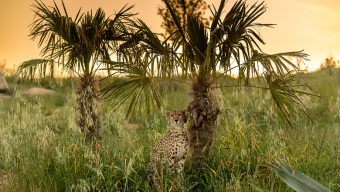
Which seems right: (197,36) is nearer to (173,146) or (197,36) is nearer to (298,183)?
(173,146)

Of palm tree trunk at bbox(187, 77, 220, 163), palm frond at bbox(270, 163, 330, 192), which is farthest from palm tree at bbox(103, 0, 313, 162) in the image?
palm frond at bbox(270, 163, 330, 192)

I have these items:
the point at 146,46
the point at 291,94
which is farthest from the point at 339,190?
the point at 146,46

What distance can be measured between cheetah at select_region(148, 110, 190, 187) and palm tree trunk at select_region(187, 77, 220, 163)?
598 mm

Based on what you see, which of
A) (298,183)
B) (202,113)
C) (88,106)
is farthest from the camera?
(88,106)

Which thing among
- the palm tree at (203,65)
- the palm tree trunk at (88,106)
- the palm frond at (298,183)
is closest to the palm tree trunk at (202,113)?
the palm tree at (203,65)

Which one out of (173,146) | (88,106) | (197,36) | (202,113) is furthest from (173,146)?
(88,106)

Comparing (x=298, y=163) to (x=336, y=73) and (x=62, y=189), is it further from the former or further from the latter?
(x=336, y=73)

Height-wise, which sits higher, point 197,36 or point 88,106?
point 197,36

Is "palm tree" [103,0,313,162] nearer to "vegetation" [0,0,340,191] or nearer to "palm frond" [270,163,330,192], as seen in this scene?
"vegetation" [0,0,340,191]

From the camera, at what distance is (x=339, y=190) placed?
6.36 meters

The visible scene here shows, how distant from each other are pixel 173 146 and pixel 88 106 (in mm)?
2822

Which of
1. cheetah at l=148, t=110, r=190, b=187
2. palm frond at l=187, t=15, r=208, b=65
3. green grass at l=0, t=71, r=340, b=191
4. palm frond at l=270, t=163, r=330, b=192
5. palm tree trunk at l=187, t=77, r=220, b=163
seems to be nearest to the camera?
palm frond at l=270, t=163, r=330, b=192

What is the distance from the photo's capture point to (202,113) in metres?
6.30

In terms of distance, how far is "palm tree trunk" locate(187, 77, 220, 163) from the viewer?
6309 millimetres
